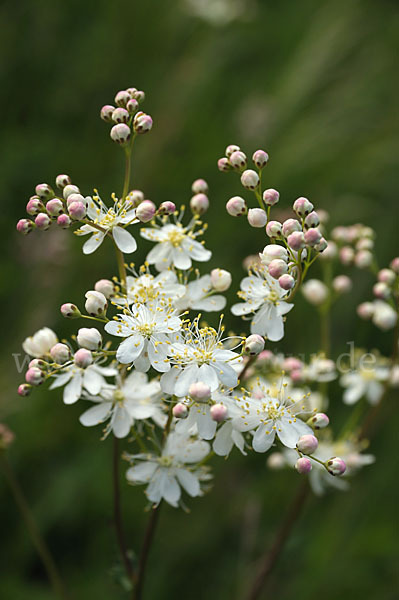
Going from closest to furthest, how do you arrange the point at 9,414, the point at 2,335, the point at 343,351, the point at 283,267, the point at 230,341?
the point at 283,267 < the point at 230,341 < the point at 9,414 < the point at 2,335 < the point at 343,351

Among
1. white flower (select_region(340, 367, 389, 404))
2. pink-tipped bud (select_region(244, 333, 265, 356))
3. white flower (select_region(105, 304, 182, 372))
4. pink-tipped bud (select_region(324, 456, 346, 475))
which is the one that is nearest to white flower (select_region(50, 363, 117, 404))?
white flower (select_region(105, 304, 182, 372))

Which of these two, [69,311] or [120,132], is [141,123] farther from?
[69,311]

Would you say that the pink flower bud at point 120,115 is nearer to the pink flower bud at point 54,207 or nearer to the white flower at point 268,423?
the pink flower bud at point 54,207

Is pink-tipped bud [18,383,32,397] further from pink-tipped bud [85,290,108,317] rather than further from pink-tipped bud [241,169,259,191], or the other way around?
pink-tipped bud [241,169,259,191]

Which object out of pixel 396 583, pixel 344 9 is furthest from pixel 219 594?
pixel 344 9

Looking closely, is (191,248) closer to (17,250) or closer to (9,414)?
(9,414)

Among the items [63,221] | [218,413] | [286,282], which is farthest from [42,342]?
[286,282]
